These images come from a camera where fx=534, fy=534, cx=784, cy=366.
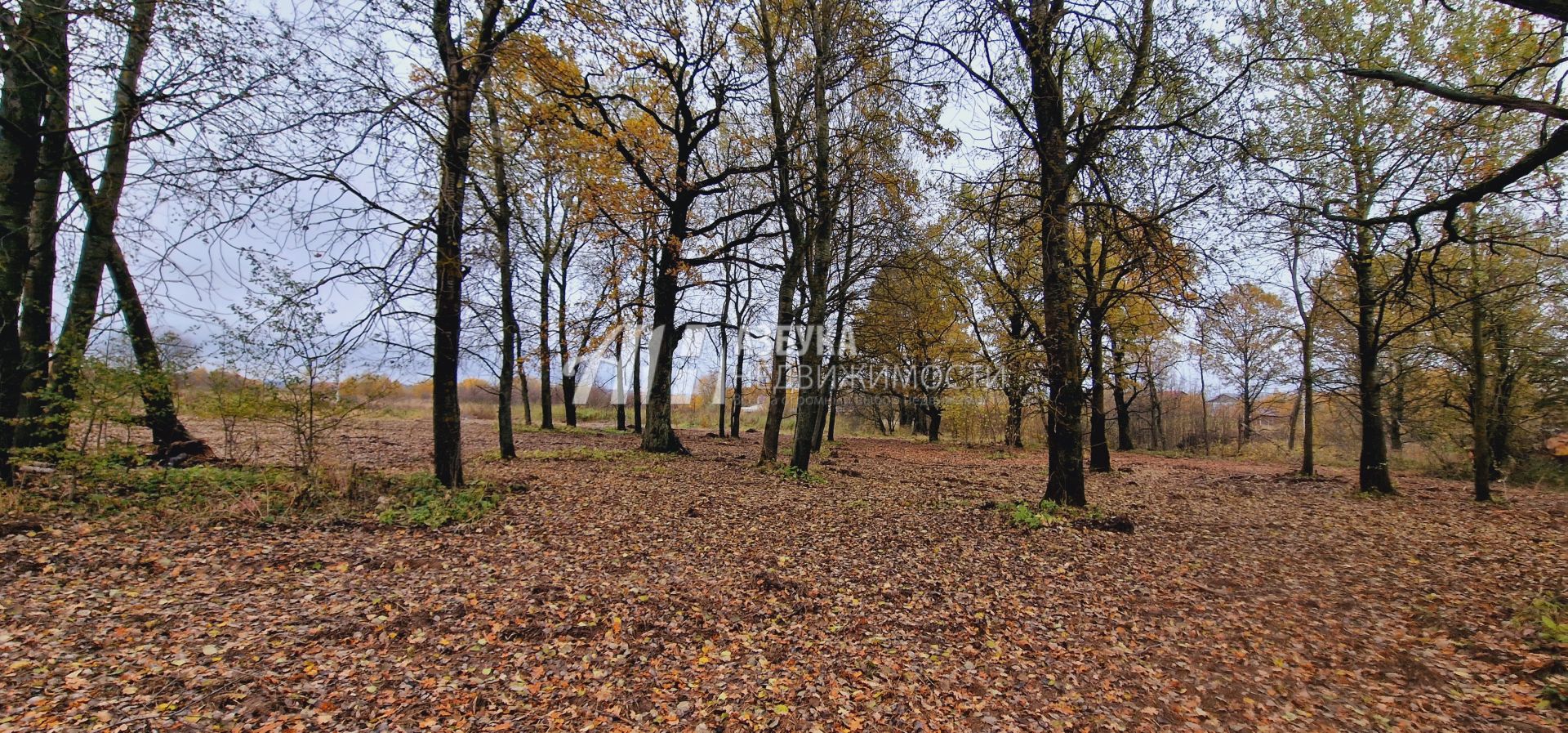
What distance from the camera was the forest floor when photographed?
8.95ft

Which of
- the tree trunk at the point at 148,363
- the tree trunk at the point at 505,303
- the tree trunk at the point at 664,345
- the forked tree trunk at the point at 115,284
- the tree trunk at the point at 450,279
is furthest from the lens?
the tree trunk at the point at 664,345

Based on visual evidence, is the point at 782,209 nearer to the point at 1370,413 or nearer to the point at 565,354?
the point at 565,354

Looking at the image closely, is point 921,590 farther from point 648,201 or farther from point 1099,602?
point 648,201

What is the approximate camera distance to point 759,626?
3.79m

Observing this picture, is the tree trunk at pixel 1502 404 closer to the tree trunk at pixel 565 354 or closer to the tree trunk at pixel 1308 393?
the tree trunk at pixel 1308 393

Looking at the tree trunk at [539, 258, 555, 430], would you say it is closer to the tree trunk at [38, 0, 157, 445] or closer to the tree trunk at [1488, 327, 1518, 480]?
the tree trunk at [38, 0, 157, 445]

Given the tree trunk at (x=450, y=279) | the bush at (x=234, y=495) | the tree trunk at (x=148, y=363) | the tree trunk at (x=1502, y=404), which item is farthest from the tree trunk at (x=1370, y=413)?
the tree trunk at (x=148, y=363)

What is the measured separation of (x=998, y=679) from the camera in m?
3.26

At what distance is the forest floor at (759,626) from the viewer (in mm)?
2729

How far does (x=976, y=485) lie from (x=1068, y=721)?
25.0 feet

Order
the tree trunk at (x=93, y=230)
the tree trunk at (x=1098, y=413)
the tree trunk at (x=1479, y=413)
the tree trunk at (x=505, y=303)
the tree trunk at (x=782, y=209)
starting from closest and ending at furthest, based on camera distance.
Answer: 1. the tree trunk at (x=93, y=230)
2. the tree trunk at (x=505, y=303)
3. the tree trunk at (x=1479, y=413)
4. the tree trunk at (x=782, y=209)
5. the tree trunk at (x=1098, y=413)

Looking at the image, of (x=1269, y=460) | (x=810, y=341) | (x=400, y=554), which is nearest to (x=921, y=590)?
(x=400, y=554)

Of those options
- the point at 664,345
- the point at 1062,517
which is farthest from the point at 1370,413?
the point at 664,345

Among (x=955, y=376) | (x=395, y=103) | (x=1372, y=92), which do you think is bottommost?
(x=955, y=376)
